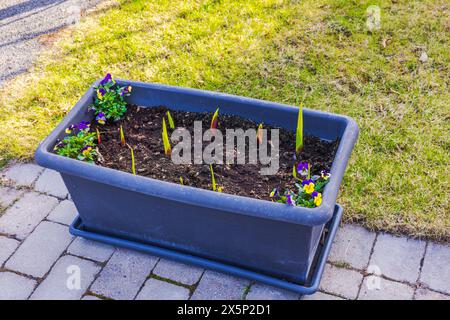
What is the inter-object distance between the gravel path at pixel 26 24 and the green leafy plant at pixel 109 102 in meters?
1.54

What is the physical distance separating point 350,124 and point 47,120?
2.10 m

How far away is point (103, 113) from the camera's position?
112 inches

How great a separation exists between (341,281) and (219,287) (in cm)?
59

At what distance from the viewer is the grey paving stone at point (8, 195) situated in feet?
10.2

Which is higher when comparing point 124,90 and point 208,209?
point 124,90

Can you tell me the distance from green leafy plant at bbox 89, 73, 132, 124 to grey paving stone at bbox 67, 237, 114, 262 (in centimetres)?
64

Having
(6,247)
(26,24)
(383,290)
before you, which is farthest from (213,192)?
(26,24)

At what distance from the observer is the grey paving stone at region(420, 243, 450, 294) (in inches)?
100

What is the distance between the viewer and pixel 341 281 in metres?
2.59

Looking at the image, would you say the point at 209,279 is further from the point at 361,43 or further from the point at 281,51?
the point at 361,43

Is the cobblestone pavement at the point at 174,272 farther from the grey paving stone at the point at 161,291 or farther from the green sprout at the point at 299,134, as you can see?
the green sprout at the point at 299,134

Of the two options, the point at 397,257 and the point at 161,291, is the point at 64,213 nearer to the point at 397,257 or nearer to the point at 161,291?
the point at 161,291

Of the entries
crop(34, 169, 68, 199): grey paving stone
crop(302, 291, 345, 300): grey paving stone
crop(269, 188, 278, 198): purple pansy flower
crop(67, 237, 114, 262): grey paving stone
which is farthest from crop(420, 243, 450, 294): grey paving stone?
crop(34, 169, 68, 199): grey paving stone
